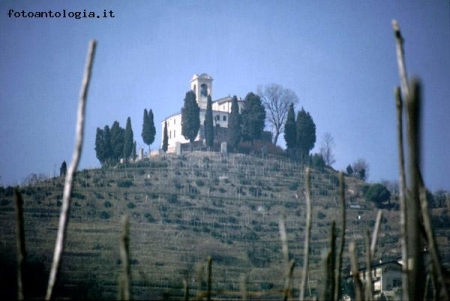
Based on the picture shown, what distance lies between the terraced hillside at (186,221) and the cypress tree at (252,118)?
8.80 feet

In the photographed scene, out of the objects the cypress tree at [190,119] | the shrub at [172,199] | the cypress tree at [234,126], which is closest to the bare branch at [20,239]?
the shrub at [172,199]

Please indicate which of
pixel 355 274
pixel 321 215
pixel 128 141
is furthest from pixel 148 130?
pixel 355 274

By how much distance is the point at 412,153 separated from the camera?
1736 millimetres

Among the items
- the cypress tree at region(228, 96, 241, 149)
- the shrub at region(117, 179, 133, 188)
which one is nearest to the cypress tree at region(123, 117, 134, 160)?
the shrub at region(117, 179, 133, 188)

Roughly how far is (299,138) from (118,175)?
67.5 feet

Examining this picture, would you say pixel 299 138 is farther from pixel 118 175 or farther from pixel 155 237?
pixel 155 237

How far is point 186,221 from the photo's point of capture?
43.7m

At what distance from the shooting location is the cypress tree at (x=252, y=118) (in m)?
58.8

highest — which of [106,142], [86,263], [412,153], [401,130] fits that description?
[106,142]

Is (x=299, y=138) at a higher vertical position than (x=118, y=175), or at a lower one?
higher

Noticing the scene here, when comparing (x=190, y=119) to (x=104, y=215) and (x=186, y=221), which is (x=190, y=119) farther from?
(x=104, y=215)

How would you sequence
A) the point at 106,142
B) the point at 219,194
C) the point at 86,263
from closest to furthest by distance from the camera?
the point at 86,263, the point at 219,194, the point at 106,142

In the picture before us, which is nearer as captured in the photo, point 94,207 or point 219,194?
point 94,207

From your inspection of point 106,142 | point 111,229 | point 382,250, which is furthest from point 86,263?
point 106,142
